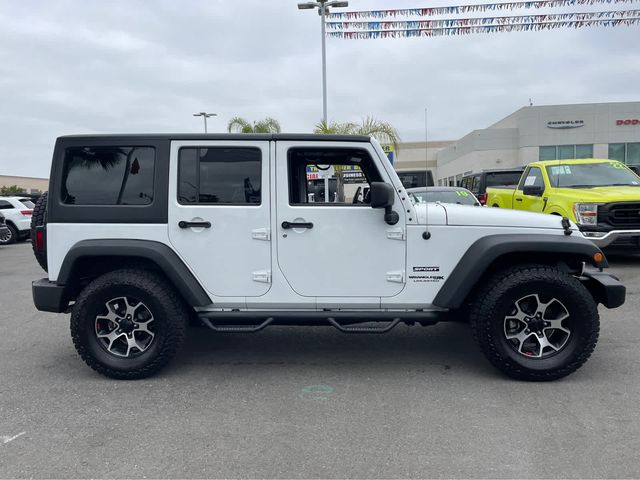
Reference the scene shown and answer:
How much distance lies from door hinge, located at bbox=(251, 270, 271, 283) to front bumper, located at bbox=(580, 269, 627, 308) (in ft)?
8.36

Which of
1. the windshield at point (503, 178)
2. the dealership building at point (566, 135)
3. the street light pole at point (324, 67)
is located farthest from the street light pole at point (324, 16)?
the dealership building at point (566, 135)

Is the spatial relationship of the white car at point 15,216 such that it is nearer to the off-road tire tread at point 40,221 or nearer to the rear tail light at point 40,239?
the off-road tire tread at point 40,221

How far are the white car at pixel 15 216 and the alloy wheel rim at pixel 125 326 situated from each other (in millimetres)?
14717

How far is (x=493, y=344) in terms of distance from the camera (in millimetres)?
3893

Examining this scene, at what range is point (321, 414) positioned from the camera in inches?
136

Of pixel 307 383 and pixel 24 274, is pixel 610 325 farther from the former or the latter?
pixel 24 274

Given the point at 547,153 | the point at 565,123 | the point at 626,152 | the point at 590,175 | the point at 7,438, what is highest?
the point at 565,123

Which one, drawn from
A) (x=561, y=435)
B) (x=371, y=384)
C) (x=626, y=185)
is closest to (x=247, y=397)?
(x=371, y=384)

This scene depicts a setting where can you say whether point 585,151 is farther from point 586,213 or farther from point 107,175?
point 107,175

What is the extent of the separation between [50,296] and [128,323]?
0.65 meters

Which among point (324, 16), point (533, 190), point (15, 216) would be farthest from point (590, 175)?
point (15, 216)

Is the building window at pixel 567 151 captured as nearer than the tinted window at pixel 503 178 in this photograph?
No

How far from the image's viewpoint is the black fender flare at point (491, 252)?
12.5 ft

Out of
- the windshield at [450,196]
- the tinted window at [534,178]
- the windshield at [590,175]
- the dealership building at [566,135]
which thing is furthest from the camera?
the dealership building at [566,135]
